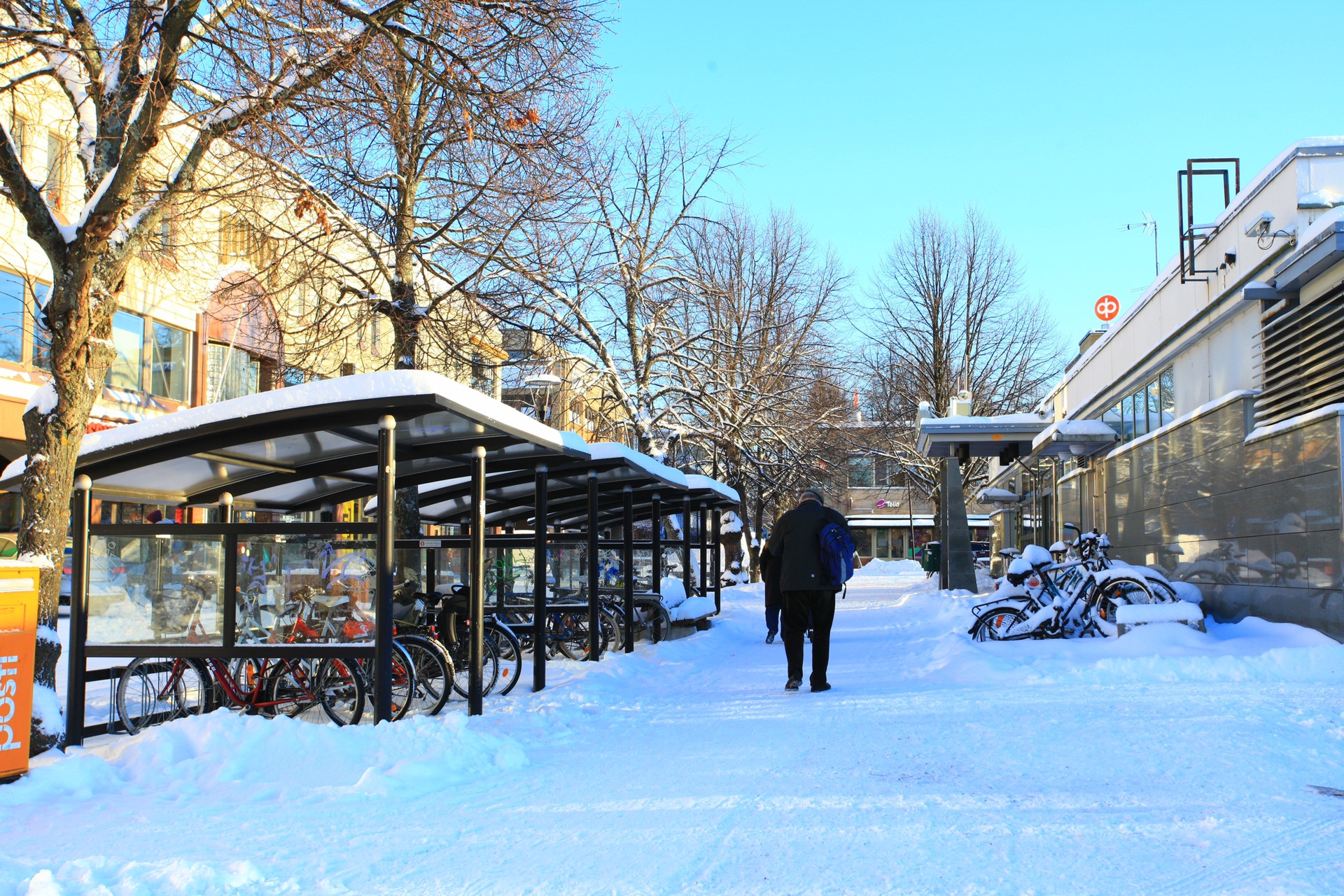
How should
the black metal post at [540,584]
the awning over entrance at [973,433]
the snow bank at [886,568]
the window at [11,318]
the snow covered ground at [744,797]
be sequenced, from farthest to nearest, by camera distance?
1. the snow bank at [886,568]
2. the awning over entrance at [973,433]
3. the window at [11,318]
4. the black metal post at [540,584]
5. the snow covered ground at [744,797]

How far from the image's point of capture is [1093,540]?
13.7m

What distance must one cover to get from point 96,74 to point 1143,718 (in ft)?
26.4

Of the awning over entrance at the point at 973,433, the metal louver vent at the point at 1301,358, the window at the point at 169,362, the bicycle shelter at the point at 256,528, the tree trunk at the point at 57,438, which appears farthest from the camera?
the window at the point at 169,362

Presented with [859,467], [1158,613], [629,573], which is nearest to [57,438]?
[629,573]

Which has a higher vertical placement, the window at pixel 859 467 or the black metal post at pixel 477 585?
the window at pixel 859 467

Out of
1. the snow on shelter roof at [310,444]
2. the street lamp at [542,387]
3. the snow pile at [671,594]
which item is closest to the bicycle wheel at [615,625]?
the snow pile at [671,594]

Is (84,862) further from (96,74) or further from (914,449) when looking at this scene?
(914,449)

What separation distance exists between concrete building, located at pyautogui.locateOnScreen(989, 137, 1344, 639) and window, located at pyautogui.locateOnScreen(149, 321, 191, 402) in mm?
19228

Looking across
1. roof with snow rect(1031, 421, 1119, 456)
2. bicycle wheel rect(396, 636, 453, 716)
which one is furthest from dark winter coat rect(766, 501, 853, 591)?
roof with snow rect(1031, 421, 1119, 456)

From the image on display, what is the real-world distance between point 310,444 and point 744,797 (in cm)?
444

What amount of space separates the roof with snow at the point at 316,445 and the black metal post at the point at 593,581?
0.58m

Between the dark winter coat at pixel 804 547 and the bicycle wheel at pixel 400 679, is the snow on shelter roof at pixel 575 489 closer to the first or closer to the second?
the dark winter coat at pixel 804 547

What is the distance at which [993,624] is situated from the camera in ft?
42.2

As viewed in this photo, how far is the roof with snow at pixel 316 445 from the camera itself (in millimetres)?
6871
